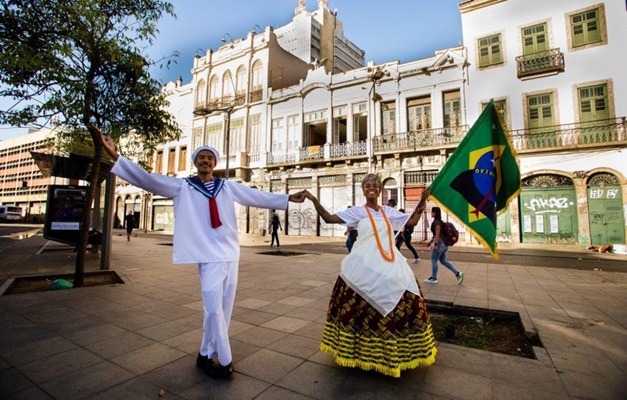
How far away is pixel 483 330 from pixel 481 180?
6.33ft

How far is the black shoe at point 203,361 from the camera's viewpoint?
2.75 m

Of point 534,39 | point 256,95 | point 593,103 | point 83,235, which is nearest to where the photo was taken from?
point 83,235

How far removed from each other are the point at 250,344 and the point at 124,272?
5740 mm

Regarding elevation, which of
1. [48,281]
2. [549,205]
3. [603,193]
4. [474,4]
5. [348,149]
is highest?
[474,4]

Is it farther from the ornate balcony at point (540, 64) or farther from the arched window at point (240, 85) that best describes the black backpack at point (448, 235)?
the arched window at point (240, 85)

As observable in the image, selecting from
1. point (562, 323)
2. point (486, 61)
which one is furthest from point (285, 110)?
point (562, 323)

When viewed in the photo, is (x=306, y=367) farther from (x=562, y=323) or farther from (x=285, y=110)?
(x=285, y=110)

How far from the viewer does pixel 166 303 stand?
4988mm

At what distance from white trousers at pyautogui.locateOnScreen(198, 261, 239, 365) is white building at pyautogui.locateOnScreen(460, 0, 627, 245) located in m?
17.7

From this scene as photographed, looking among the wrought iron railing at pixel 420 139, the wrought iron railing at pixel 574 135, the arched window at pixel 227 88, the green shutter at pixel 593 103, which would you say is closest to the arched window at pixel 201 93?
the arched window at pixel 227 88

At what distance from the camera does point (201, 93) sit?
97.6 feet

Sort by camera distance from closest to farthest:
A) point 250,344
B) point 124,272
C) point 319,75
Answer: point 250,344 → point 124,272 → point 319,75

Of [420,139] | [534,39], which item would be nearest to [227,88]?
[420,139]

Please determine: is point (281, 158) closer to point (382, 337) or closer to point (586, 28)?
point (586, 28)
